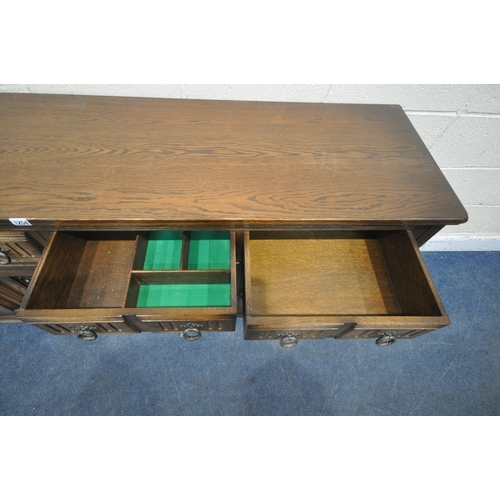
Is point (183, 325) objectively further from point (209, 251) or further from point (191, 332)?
point (209, 251)

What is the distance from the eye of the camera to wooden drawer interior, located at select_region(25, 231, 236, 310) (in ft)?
2.42

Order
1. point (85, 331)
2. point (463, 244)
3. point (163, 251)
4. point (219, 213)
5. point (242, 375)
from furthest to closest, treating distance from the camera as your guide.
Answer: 1. point (463, 244)
2. point (242, 375)
3. point (163, 251)
4. point (85, 331)
5. point (219, 213)

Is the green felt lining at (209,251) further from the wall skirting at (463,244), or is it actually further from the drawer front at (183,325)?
the wall skirting at (463,244)

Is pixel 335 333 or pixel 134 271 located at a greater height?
pixel 134 271

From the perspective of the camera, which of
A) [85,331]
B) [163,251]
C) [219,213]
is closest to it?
[219,213]

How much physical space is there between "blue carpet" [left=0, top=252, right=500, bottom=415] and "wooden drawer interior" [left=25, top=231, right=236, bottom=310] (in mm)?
371

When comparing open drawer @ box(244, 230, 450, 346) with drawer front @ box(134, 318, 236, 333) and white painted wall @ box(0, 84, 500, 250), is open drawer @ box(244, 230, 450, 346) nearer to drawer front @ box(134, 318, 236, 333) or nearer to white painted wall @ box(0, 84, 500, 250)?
drawer front @ box(134, 318, 236, 333)

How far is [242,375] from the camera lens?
1078mm

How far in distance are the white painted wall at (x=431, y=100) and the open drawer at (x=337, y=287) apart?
44 centimetres

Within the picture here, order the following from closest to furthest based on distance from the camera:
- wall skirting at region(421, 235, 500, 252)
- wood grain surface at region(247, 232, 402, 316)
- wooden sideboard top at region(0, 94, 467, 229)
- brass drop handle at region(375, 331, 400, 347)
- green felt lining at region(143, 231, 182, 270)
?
wooden sideboard top at region(0, 94, 467, 229) → brass drop handle at region(375, 331, 400, 347) → wood grain surface at region(247, 232, 402, 316) → green felt lining at region(143, 231, 182, 270) → wall skirting at region(421, 235, 500, 252)

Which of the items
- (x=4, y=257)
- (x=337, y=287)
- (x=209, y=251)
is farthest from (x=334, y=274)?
(x=4, y=257)

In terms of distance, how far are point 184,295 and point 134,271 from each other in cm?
19

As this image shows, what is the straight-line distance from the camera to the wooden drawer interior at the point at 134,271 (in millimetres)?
738

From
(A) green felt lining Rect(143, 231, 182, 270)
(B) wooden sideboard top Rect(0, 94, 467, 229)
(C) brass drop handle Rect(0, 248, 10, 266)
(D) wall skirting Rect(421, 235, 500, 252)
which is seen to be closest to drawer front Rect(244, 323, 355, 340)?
(B) wooden sideboard top Rect(0, 94, 467, 229)
